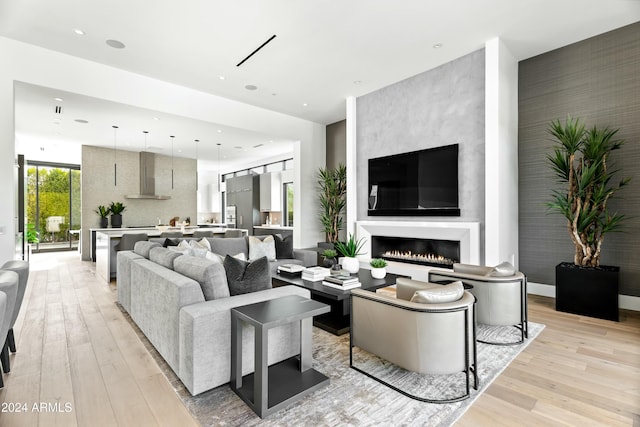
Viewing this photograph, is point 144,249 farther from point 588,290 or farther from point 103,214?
point 103,214

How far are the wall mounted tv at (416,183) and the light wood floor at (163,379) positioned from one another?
193 centimetres

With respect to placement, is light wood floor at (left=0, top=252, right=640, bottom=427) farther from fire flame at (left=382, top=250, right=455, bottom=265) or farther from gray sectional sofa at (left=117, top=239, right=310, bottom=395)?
fire flame at (left=382, top=250, right=455, bottom=265)

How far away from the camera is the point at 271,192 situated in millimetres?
9648

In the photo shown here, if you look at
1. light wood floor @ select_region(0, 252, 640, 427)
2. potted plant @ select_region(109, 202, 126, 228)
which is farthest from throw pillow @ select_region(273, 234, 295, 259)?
potted plant @ select_region(109, 202, 126, 228)

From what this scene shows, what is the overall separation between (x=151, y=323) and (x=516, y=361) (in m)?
3.00

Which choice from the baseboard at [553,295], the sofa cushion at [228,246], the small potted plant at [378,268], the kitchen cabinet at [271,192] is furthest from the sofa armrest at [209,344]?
the kitchen cabinet at [271,192]

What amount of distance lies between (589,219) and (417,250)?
2.25 metres

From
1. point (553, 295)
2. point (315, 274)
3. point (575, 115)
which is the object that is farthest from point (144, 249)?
point (575, 115)

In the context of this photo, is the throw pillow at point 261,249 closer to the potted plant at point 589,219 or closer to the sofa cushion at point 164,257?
the sofa cushion at point 164,257

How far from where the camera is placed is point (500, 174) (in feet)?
13.2

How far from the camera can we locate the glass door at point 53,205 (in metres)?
9.52

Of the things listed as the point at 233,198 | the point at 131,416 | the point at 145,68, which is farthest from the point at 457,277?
the point at 233,198

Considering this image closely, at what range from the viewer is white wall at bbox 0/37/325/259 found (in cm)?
389

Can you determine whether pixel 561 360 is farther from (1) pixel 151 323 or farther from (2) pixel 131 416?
(1) pixel 151 323
